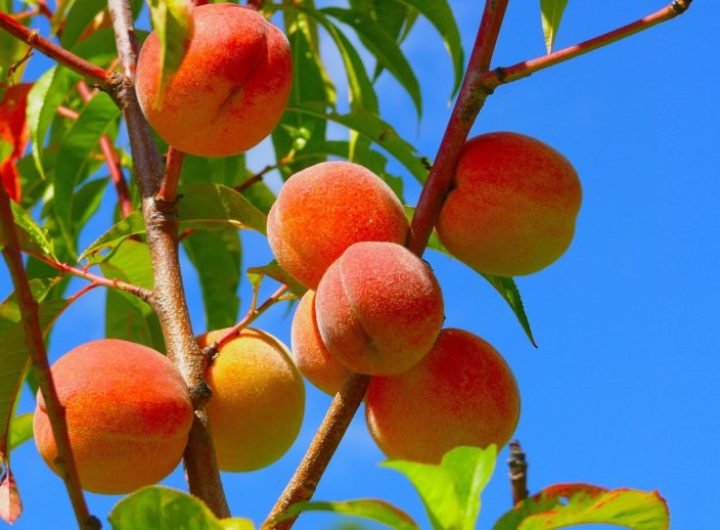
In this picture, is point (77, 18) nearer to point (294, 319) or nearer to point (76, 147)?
A: point (76, 147)

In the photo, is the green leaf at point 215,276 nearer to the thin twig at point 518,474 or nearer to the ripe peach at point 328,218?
the ripe peach at point 328,218

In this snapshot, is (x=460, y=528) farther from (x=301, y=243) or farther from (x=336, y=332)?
(x=301, y=243)

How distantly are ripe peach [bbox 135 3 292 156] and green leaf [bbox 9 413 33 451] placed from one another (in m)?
0.56

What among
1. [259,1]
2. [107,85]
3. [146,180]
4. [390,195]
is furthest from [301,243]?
[259,1]

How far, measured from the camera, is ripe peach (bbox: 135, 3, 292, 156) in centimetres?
107

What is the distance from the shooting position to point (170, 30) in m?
0.85

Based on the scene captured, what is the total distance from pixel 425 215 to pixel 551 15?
0.30 m

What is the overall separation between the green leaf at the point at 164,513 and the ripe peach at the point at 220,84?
1.39 feet

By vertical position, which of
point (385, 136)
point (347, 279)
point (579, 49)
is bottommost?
point (347, 279)

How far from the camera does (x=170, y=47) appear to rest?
85 cm

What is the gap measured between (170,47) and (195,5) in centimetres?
35

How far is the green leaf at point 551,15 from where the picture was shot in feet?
3.80

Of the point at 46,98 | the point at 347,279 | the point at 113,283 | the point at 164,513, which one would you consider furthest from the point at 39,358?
the point at 46,98

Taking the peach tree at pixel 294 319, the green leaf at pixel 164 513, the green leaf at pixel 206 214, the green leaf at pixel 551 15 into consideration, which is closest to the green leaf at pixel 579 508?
the peach tree at pixel 294 319
